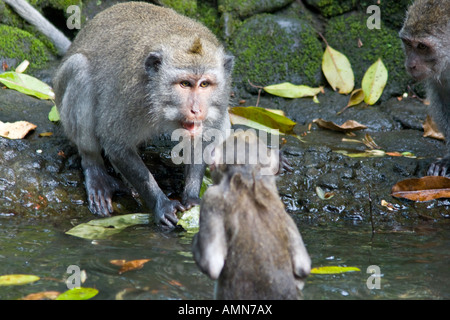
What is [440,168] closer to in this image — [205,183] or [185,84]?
[205,183]

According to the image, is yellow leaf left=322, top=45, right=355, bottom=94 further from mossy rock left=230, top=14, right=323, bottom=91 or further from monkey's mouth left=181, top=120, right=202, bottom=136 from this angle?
monkey's mouth left=181, top=120, right=202, bottom=136

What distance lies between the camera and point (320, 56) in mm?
10469

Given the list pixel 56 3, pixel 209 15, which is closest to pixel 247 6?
pixel 209 15

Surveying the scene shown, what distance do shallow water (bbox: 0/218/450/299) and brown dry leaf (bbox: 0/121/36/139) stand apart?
1347mm

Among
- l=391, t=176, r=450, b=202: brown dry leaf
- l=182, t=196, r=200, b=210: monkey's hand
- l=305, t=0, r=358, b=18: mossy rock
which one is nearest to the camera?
l=182, t=196, r=200, b=210: monkey's hand

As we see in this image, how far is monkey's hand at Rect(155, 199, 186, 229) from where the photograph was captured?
22.4 ft

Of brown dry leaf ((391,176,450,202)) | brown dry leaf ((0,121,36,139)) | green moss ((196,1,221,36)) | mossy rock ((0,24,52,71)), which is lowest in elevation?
brown dry leaf ((391,176,450,202))

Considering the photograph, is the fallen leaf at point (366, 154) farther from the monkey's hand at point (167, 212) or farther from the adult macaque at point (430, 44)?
the monkey's hand at point (167, 212)

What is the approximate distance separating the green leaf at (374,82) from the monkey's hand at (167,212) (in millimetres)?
4143

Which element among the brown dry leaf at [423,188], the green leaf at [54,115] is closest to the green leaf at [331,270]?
the brown dry leaf at [423,188]

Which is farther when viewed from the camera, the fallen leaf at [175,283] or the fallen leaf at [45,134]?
the fallen leaf at [45,134]

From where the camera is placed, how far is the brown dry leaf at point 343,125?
346 inches

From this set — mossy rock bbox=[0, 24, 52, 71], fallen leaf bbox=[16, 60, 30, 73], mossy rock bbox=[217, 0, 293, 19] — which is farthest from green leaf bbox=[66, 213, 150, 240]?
mossy rock bbox=[217, 0, 293, 19]

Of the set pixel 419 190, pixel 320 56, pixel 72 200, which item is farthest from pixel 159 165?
pixel 320 56
